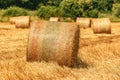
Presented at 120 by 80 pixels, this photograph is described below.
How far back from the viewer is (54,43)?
8.13 m

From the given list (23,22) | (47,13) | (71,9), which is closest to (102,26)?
(23,22)

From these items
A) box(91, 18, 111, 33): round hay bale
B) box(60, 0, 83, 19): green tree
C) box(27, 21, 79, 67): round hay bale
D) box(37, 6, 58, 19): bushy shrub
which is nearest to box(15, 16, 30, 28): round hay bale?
box(91, 18, 111, 33): round hay bale

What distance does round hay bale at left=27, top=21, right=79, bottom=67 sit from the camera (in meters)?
8.00

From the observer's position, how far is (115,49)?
10.6 metres

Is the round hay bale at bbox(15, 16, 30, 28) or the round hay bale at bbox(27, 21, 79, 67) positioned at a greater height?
the round hay bale at bbox(27, 21, 79, 67)

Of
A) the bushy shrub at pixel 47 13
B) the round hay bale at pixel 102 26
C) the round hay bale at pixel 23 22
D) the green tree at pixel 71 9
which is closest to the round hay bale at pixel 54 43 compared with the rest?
the round hay bale at pixel 102 26

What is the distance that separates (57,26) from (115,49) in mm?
2884

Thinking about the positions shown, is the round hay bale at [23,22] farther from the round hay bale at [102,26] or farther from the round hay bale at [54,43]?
the round hay bale at [54,43]

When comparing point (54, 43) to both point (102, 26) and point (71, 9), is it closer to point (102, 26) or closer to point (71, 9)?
point (102, 26)

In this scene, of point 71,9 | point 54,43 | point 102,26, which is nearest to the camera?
point 54,43

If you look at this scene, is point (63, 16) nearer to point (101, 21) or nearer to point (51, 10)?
point (51, 10)

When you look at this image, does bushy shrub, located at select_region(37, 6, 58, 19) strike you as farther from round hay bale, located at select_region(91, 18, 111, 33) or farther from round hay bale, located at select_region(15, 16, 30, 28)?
round hay bale, located at select_region(91, 18, 111, 33)

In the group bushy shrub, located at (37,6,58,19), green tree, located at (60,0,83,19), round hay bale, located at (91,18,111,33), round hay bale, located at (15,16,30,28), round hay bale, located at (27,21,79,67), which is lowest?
bushy shrub, located at (37,6,58,19)

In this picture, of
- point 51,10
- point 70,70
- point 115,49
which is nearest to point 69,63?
point 70,70
